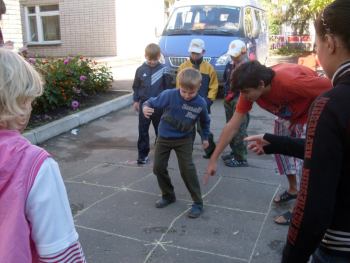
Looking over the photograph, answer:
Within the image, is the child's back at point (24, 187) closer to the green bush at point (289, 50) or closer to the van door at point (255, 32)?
the van door at point (255, 32)

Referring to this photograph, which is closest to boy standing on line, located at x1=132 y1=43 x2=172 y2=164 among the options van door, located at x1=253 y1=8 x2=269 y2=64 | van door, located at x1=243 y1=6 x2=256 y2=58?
van door, located at x1=243 y1=6 x2=256 y2=58

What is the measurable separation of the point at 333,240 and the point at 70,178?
4.19m

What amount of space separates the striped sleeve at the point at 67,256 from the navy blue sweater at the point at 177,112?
271cm

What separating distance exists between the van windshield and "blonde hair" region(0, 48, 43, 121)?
9.60m

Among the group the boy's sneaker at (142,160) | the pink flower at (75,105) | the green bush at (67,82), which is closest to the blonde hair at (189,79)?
the boy's sneaker at (142,160)

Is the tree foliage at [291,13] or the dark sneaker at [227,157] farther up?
the tree foliage at [291,13]

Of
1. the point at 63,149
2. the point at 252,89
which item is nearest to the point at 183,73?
the point at 252,89

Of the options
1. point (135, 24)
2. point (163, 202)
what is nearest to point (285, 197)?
point (163, 202)

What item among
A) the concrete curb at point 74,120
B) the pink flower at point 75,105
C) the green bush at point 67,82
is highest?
the green bush at point 67,82

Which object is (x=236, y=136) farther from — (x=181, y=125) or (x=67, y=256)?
(x=67, y=256)

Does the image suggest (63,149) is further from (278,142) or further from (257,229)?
(278,142)

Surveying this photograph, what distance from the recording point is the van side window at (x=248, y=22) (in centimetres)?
1126

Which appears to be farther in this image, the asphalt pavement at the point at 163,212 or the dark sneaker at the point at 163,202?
the dark sneaker at the point at 163,202

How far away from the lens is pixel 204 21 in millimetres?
11102
